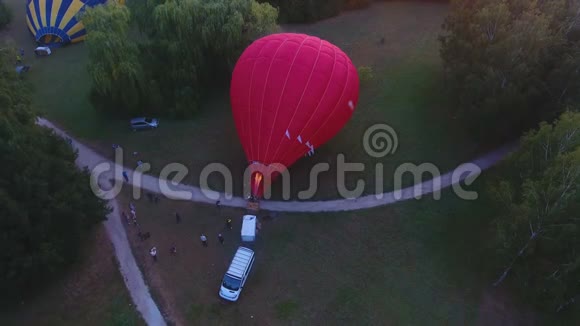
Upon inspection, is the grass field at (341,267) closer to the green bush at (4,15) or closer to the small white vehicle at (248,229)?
the small white vehicle at (248,229)

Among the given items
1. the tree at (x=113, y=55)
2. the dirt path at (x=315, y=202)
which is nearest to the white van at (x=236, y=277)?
the dirt path at (x=315, y=202)

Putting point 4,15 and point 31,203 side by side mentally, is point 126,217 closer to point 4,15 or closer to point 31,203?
point 31,203

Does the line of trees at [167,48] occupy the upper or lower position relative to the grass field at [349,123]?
upper

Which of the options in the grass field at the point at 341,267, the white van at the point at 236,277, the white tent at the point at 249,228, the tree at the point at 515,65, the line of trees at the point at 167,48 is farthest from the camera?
the line of trees at the point at 167,48

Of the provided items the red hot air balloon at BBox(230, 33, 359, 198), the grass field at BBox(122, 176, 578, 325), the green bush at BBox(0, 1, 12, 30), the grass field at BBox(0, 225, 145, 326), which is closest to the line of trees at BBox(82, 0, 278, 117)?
the red hot air balloon at BBox(230, 33, 359, 198)

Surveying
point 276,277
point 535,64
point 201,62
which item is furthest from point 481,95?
point 201,62

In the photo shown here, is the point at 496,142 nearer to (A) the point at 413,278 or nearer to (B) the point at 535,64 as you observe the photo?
(B) the point at 535,64

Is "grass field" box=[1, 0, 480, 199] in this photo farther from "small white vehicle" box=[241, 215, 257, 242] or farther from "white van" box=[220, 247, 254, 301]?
"white van" box=[220, 247, 254, 301]
